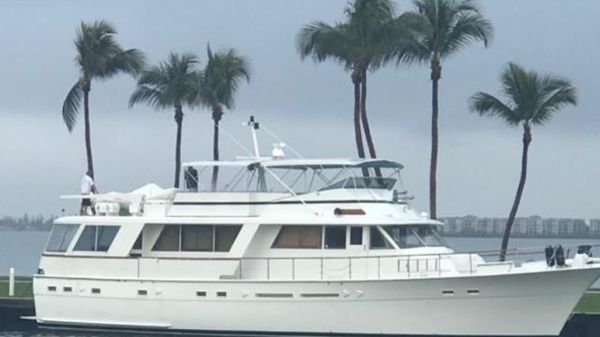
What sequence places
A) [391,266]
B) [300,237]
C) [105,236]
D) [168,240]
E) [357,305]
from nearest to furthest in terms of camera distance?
1. [357,305]
2. [391,266]
3. [300,237]
4. [168,240]
5. [105,236]

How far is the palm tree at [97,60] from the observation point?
170 feet

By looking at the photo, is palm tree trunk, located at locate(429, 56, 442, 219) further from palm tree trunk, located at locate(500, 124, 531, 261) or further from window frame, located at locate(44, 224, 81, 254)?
window frame, located at locate(44, 224, 81, 254)

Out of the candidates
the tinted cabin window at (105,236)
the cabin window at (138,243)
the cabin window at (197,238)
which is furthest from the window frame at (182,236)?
the tinted cabin window at (105,236)

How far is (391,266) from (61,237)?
30.7ft

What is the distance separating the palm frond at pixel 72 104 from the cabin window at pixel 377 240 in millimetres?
17596

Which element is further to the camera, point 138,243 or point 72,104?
point 72,104

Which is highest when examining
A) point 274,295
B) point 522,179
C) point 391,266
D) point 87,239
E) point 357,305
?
point 522,179

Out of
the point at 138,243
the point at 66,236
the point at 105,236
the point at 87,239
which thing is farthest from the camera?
the point at 66,236

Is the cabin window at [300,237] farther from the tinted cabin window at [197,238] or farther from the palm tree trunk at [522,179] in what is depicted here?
the palm tree trunk at [522,179]

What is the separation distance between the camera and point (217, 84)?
5141 centimetres

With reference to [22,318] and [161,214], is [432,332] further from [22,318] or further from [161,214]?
[22,318]

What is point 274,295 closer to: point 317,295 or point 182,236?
point 317,295

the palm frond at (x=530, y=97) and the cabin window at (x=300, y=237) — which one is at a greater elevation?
the palm frond at (x=530, y=97)

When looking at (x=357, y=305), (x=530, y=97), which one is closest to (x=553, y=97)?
(x=530, y=97)
